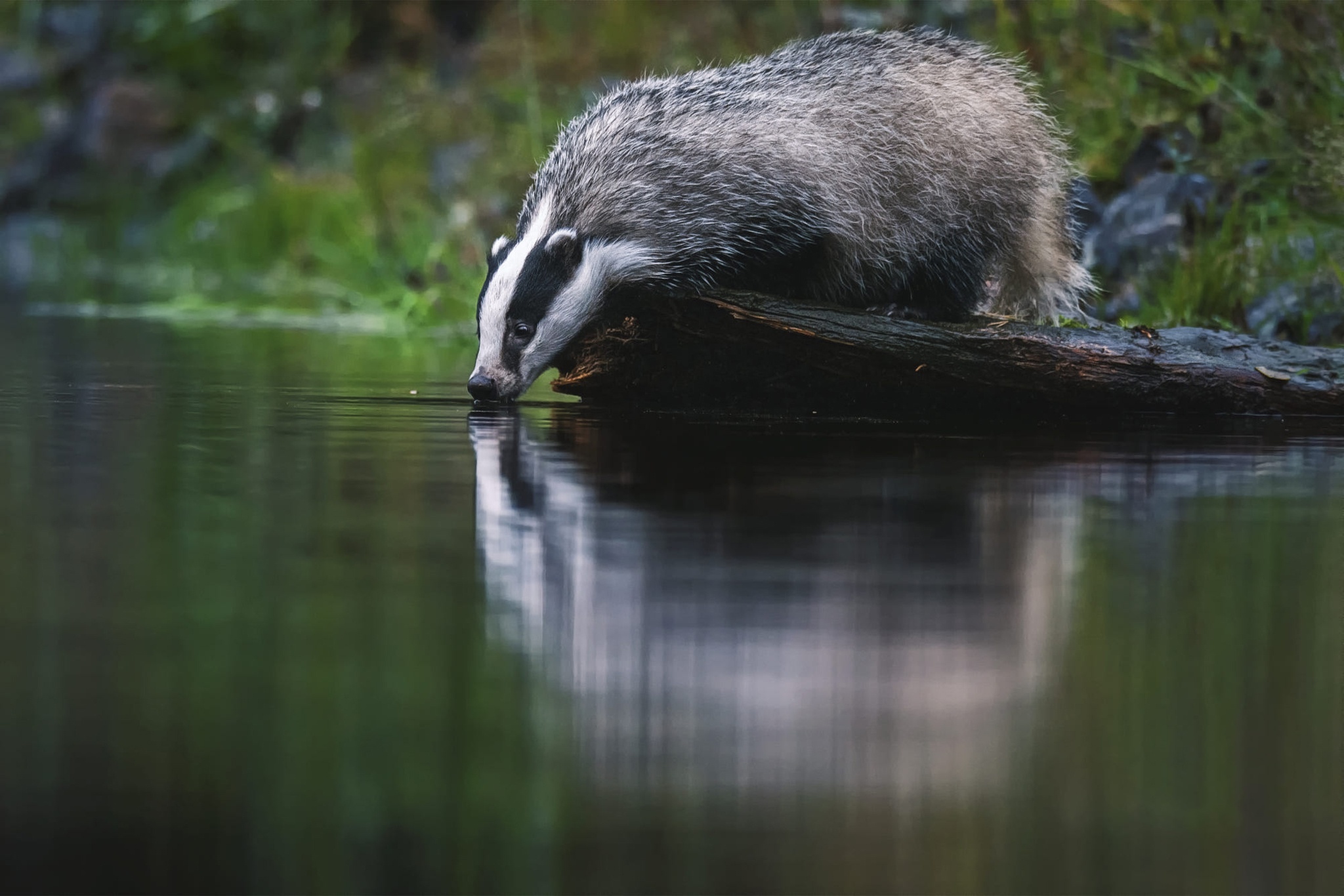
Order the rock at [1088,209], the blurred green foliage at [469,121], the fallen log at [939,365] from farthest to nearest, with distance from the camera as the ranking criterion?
the rock at [1088,209] → the blurred green foliage at [469,121] → the fallen log at [939,365]

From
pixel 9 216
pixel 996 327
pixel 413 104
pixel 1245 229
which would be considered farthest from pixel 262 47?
pixel 996 327

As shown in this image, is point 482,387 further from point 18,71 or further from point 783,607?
point 18,71

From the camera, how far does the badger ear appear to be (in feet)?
18.4

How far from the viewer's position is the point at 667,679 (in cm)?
209

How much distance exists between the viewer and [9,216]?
17297 mm

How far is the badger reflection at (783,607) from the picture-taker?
1852 millimetres

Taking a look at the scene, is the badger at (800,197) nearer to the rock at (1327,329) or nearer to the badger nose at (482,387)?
the badger nose at (482,387)

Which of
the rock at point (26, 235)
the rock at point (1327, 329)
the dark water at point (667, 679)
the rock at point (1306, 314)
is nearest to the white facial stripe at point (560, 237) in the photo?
the dark water at point (667, 679)

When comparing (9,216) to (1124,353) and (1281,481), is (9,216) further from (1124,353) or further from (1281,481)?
(1281,481)

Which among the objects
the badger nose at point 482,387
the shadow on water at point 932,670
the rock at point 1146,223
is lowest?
the shadow on water at point 932,670

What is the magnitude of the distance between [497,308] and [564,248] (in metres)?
0.30

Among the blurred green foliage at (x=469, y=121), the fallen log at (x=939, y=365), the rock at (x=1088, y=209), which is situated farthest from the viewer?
the rock at (x=1088, y=209)

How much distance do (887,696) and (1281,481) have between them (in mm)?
2395

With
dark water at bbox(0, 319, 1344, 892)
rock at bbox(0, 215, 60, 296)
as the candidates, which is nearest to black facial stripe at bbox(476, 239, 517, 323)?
dark water at bbox(0, 319, 1344, 892)
